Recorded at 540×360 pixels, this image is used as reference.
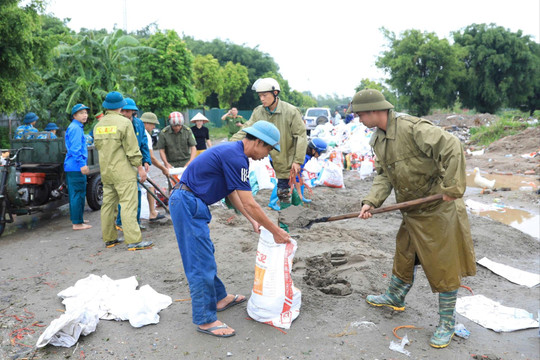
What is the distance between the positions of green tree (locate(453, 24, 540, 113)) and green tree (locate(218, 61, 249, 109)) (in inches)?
723

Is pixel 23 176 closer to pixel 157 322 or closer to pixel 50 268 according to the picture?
pixel 50 268

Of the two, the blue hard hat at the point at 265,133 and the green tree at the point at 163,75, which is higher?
the green tree at the point at 163,75

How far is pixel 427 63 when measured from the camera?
101 ft

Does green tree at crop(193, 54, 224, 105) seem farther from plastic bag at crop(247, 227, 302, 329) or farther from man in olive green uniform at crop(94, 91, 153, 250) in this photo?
plastic bag at crop(247, 227, 302, 329)

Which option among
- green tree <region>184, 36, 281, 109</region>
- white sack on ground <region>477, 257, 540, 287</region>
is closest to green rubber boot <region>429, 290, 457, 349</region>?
white sack on ground <region>477, 257, 540, 287</region>

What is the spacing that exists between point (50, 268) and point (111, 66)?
1474cm

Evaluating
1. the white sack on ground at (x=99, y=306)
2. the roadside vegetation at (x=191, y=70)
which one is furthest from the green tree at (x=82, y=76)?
the white sack on ground at (x=99, y=306)

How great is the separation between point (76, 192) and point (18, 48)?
4.44 m

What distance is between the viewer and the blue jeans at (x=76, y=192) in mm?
6160

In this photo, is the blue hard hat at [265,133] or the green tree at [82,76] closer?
the blue hard hat at [265,133]

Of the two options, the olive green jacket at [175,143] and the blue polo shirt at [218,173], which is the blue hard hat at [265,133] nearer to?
the blue polo shirt at [218,173]

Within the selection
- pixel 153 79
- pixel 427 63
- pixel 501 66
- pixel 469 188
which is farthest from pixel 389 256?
pixel 501 66

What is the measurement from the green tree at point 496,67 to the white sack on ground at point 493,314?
32971 mm

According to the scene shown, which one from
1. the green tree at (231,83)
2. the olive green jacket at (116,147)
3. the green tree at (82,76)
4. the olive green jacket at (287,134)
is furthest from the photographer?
the green tree at (231,83)
